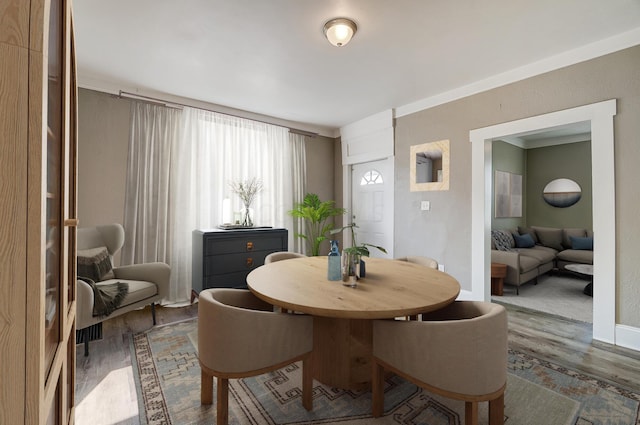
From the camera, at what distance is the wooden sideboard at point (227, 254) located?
10.4 ft

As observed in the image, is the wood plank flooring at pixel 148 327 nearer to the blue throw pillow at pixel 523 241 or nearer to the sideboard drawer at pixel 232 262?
the sideboard drawer at pixel 232 262

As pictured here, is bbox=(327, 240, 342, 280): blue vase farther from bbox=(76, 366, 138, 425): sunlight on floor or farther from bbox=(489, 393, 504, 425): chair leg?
bbox=(76, 366, 138, 425): sunlight on floor

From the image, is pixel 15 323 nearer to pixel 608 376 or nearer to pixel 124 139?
pixel 608 376

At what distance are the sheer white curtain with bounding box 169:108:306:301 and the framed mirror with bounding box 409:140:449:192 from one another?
1.83 metres

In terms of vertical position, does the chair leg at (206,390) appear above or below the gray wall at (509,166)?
below

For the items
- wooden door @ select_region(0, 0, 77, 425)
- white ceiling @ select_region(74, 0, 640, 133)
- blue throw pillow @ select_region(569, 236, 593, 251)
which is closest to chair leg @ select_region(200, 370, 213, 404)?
wooden door @ select_region(0, 0, 77, 425)

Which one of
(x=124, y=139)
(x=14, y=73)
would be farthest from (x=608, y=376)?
(x=124, y=139)

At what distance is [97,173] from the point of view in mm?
3078

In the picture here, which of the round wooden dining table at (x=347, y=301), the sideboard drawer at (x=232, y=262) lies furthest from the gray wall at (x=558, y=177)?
the sideboard drawer at (x=232, y=262)

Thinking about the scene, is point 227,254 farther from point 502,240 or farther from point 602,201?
point 502,240

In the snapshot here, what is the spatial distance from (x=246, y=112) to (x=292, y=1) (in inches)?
92.8

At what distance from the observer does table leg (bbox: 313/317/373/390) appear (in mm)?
1697

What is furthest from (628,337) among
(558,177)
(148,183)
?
(148,183)

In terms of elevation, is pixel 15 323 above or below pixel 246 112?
below
